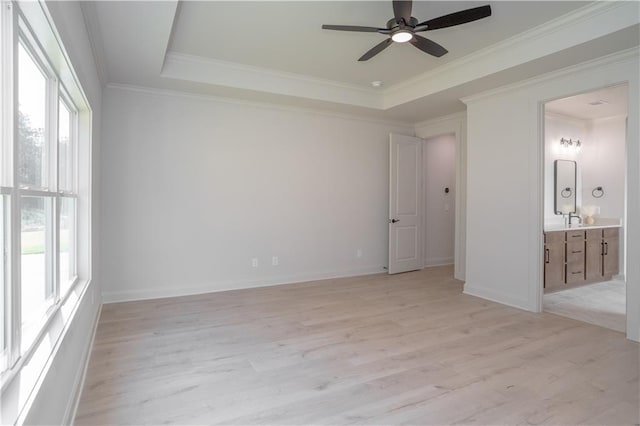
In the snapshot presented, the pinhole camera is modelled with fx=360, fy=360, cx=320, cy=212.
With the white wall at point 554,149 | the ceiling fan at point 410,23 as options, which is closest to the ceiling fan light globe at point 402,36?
the ceiling fan at point 410,23

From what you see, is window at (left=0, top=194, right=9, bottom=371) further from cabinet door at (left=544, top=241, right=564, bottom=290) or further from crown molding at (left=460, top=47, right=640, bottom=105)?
cabinet door at (left=544, top=241, right=564, bottom=290)

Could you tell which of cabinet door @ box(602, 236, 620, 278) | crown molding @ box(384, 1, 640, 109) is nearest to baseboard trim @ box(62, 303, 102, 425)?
crown molding @ box(384, 1, 640, 109)

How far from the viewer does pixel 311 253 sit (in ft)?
17.9

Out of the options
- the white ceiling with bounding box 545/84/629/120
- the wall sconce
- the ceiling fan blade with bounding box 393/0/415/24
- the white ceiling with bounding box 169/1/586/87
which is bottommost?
the wall sconce

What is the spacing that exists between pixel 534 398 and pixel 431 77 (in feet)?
11.8

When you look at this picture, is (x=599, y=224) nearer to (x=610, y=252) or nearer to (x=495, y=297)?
(x=610, y=252)

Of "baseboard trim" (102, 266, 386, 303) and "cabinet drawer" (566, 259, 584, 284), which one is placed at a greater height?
"cabinet drawer" (566, 259, 584, 284)

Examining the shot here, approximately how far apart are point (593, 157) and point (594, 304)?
112 inches

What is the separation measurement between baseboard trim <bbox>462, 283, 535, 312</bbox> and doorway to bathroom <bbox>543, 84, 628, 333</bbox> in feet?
1.92

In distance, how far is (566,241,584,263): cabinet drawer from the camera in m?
4.90

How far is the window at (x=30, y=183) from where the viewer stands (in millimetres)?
1296

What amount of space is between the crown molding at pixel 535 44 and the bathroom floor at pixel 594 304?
2.68 m

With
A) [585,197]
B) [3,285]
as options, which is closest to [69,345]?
[3,285]

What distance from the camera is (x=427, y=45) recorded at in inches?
121
